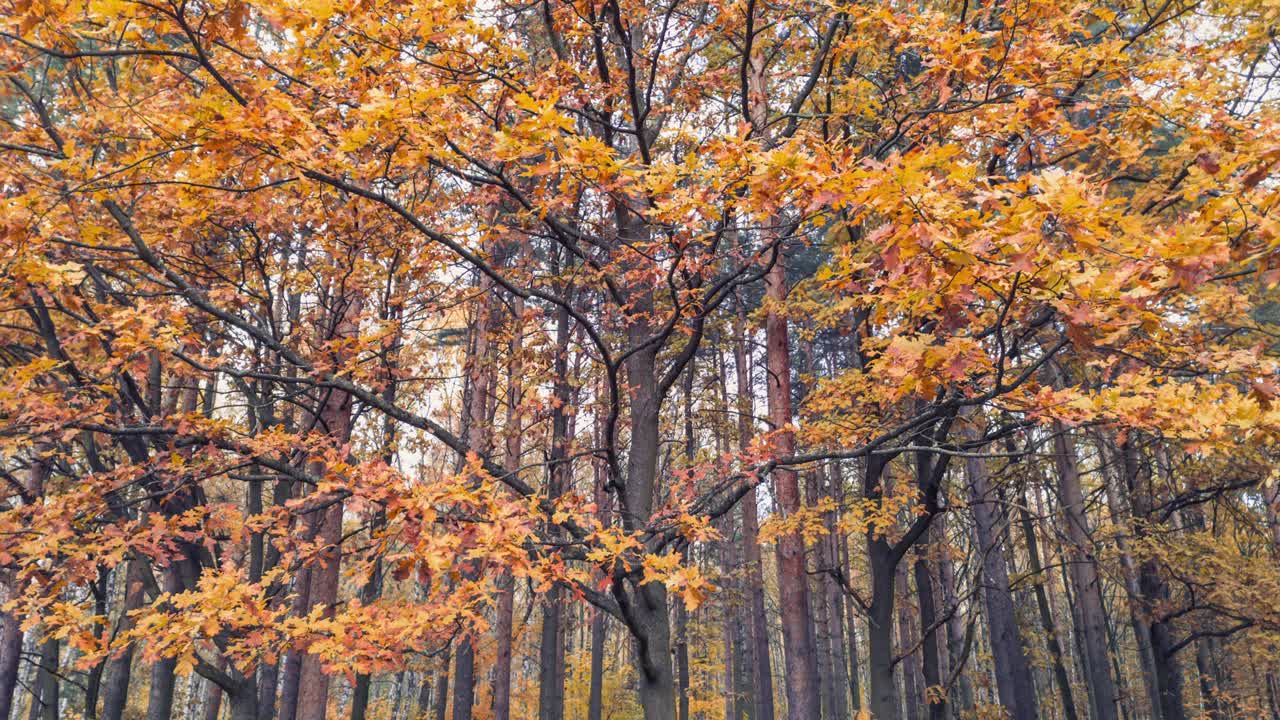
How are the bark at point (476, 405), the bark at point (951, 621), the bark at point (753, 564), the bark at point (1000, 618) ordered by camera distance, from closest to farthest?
the bark at point (476, 405) < the bark at point (1000, 618) < the bark at point (951, 621) < the bark at point (753, 564)

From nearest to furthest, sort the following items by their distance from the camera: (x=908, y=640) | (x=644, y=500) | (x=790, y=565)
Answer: (x=644, y=500), (x=790, y=565), (x=908, y=640)

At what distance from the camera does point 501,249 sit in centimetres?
1355

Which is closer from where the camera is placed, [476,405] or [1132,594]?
[476,405]

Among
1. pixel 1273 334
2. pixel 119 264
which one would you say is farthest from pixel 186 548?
pixel 1273 334

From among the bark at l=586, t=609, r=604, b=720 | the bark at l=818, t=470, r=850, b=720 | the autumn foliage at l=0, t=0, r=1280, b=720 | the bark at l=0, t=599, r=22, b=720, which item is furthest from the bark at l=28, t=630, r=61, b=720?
the bark at l=818, t=470, r=850, b=720

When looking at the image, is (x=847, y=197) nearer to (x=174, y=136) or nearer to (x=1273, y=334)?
(x=174, y=136)

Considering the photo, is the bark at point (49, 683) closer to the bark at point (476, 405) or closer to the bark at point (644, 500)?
the bark at point (476, 405)

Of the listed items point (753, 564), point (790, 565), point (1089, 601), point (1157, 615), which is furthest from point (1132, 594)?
point (790, 565)

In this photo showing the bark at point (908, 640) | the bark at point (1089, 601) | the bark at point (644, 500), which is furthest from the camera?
the bark at point (908, 640)

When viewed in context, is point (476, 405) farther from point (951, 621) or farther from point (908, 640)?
point (908, 640)

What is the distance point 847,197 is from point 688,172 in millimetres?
1011

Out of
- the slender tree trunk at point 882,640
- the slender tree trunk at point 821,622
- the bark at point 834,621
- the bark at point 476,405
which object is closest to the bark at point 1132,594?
the slender tree trunk at point 882,640

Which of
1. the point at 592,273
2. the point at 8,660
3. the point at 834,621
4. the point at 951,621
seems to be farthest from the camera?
the point at 834,621

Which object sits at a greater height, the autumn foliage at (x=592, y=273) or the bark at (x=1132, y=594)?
the autumn foliage at (x=592, y=273)
